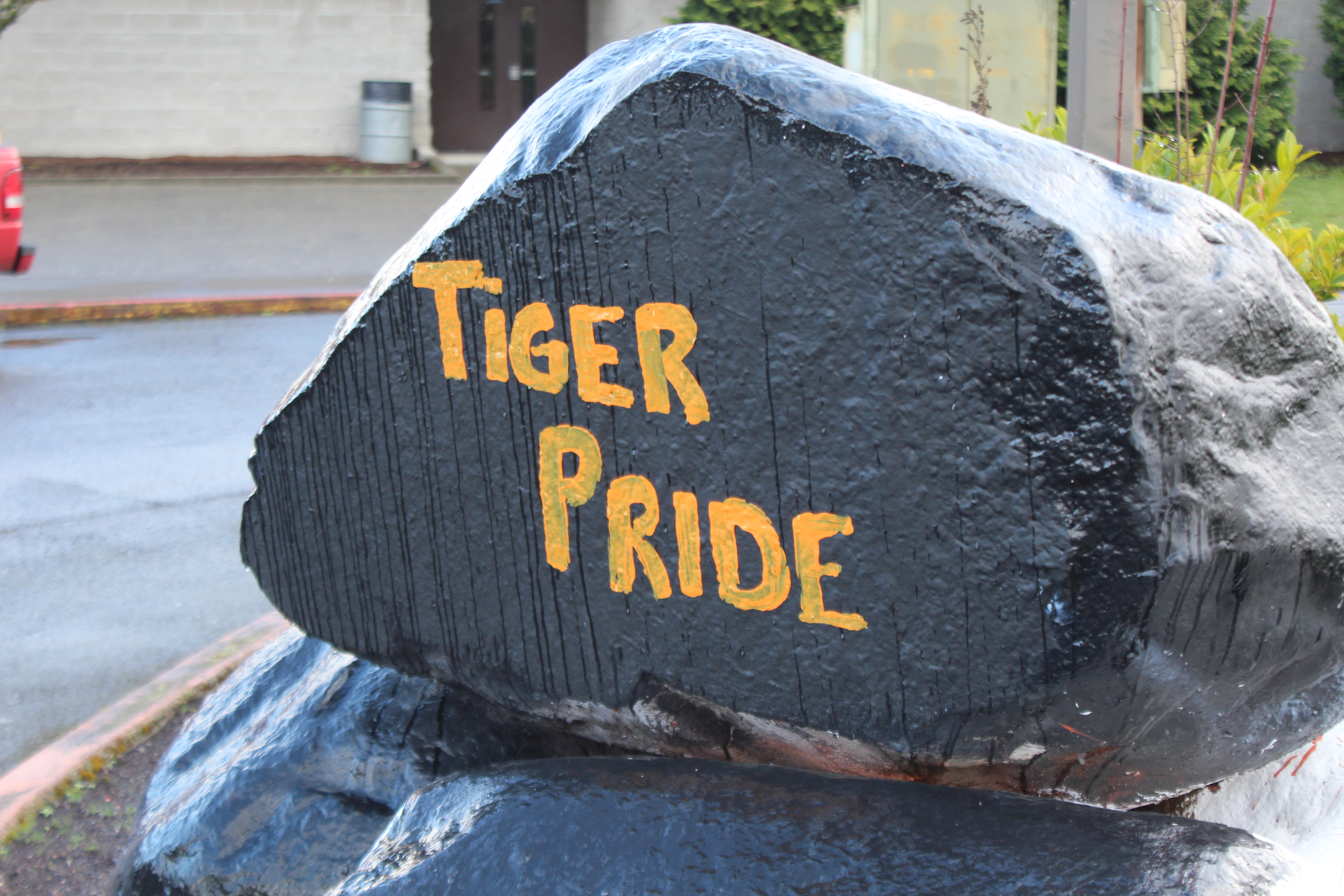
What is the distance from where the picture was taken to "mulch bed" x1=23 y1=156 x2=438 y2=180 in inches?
556

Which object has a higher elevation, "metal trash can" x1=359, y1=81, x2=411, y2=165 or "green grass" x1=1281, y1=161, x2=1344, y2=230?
"metal trash can" x1=359, y1=81, x2=411, y2=165

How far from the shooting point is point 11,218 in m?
7.66

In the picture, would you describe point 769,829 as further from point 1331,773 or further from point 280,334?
point 280,334

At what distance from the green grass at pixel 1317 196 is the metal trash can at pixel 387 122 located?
406 inches

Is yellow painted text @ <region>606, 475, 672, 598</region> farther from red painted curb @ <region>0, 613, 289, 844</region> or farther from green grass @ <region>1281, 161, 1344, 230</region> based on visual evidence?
green grass @ <region>1281, 161, 1344, 230</region>

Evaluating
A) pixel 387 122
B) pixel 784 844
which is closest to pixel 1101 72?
pixel 784 844

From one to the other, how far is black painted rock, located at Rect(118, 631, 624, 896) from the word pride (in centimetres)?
49

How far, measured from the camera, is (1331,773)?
2.15 m

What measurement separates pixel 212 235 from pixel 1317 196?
12.2 metres

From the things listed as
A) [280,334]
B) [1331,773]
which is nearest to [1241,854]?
[1331,773]

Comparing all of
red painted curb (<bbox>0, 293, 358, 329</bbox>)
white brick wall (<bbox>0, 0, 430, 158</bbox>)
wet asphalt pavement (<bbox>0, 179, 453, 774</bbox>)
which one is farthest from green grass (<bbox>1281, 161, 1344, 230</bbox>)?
white brick wall (<bbox>0, 0, 430, 158</bbox>)

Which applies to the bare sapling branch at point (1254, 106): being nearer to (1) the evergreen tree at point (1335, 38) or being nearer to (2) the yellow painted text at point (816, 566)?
(2) the yellow painted text at point (816, 566)

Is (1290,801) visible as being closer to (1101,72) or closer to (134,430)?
(1101,72)

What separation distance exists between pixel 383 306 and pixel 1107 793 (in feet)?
4.35
